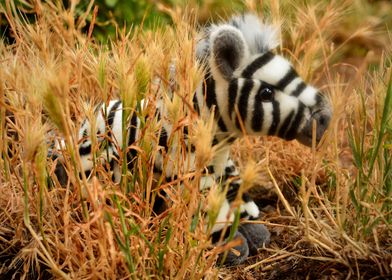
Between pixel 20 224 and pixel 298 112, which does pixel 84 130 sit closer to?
pixel 20 224

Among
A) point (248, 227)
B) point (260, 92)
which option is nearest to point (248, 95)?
point (260, 92)

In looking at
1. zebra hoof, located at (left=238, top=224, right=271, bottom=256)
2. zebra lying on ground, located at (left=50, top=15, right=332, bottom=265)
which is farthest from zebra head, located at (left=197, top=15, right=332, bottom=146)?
zebra hoof, located at (left=238, top=224, right=271, bottom=256)

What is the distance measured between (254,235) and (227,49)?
678mm

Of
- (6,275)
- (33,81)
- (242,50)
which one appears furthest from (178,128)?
(6,275)

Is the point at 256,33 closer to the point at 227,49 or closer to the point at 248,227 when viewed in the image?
the point at 227,49

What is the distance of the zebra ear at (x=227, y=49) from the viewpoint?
1832mm

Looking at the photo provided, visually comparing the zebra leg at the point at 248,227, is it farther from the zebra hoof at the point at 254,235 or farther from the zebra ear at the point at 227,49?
the zebra ear at the point at 227,49

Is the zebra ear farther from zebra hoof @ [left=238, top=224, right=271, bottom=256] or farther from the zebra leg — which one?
zebra hoof @ [left=238, top=224, right=271, bottom=256]

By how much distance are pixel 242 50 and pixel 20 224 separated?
0.91 metres

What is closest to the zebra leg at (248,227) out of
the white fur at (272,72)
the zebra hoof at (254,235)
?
the zebra hoof at (254,235)

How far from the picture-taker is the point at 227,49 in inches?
72.9

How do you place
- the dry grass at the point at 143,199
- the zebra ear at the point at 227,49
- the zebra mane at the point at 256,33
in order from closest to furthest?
the dry grass at the point at 143,199 < the zebra ear at the point at 227,49 < the zebra mane at the point at 256,33

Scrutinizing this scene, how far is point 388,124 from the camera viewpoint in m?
1.63

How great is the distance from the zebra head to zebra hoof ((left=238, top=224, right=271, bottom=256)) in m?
0.37
